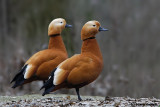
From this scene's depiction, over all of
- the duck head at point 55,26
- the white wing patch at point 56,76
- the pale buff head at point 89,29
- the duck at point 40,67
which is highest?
the duck head at point 55,26

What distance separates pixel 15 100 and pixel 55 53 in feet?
3.09

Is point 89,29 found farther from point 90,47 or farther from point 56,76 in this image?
point 56,76

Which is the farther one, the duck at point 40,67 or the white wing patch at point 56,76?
the duck at point 40,67

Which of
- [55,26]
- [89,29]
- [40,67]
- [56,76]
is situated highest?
[55,26]

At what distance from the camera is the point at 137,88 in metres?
8.79

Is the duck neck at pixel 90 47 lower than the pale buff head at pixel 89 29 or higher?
lower

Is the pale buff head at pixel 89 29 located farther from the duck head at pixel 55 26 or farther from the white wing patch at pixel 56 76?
the duck head at pixel 55 26

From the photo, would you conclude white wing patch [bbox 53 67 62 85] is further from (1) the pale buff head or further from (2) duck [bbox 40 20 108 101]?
(1) the pale buff head

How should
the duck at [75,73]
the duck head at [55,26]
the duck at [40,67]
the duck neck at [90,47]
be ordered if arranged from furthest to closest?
the duck head at [55,26] < the duck at [40,67] < the duck neck at [90,47] < the duck at [75,73]

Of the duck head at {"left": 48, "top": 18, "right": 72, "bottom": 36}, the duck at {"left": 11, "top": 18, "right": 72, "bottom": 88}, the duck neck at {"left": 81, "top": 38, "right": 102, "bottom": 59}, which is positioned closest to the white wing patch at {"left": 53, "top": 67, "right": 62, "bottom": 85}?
the duck neck at {"left": 81, "top": 38, "right": 102, "bottom": 59}

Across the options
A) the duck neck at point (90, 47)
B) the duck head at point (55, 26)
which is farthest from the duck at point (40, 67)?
the duck neck at point (90, 47)

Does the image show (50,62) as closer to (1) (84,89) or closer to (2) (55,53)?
(2) (55,53)

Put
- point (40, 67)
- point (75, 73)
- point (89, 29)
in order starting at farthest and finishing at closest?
point (40, 67) < point (89, 29) < point (75, 73)

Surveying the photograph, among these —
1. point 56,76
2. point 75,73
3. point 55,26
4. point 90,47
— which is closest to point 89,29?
point 90,47
